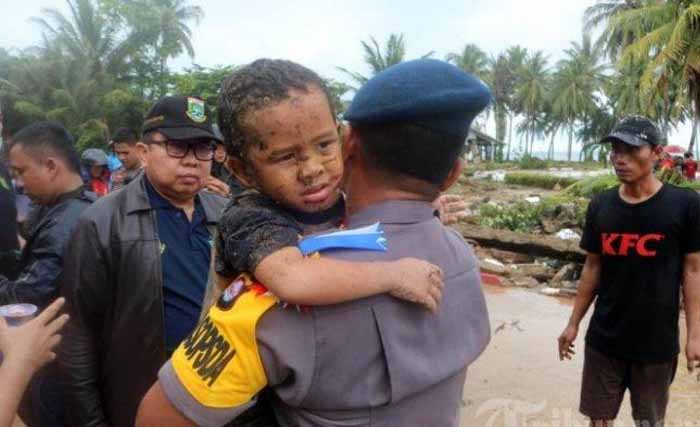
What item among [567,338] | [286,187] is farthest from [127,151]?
[286,187]

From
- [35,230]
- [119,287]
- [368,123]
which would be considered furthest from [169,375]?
[35,230]

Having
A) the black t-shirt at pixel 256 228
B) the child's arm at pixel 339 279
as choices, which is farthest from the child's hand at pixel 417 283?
the black t-shirt at pixel 256 228

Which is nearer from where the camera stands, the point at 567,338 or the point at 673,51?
the point at 567,338

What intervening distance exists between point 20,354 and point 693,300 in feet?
10.9

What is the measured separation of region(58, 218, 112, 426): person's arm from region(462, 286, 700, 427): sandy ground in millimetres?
2989

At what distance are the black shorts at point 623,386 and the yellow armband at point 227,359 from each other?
9.69 feet

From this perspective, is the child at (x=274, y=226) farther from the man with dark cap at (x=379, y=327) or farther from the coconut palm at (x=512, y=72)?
the coconut palm at (x=512, y=72)

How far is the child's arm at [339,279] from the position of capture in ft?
3.25

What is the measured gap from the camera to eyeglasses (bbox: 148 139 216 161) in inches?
97.3

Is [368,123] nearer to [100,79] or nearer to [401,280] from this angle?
[401,280]

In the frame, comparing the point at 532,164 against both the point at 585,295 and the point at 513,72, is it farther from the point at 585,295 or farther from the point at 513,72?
the point at 585,295

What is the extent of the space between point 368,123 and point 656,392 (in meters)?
2.92

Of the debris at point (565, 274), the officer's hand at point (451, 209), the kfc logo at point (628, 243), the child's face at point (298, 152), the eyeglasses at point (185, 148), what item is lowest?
the debris at point (565, 274)

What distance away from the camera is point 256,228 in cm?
112
